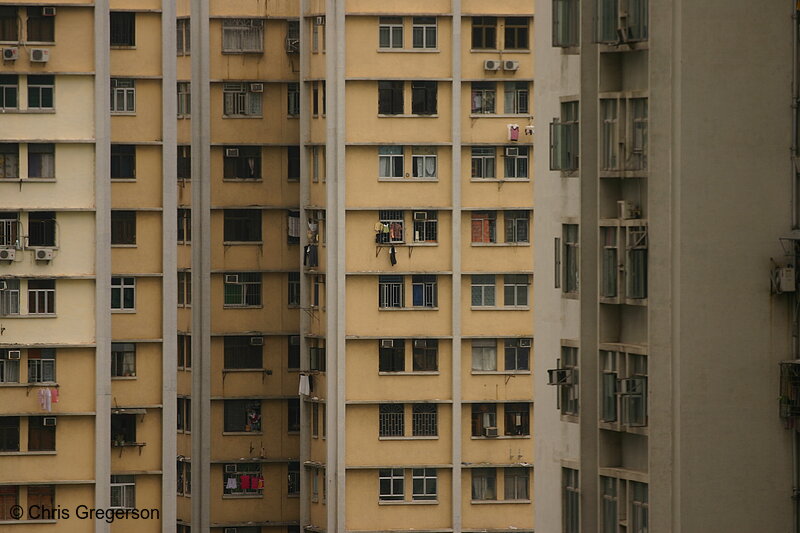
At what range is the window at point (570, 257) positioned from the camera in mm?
26453

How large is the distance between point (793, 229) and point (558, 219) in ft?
10.9

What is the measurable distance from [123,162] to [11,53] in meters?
3.29

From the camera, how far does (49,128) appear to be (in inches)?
1398

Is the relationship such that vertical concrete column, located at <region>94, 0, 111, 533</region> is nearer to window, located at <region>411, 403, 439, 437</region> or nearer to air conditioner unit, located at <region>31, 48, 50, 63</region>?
air conditioner unit, located at <region>31, 48, 50, 63</region>

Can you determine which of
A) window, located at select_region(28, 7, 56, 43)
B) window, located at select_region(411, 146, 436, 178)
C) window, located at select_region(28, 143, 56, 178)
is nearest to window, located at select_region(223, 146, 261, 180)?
window, located at select_region(411, 146, 436, 178)

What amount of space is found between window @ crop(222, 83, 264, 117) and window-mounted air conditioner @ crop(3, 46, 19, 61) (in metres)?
5.51

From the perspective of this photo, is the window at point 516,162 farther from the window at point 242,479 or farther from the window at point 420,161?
the window at point 242,479

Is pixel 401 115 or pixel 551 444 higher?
pixel 401 115

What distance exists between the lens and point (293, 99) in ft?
133

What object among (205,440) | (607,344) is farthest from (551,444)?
(205,440)

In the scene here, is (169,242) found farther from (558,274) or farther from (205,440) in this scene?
(558,274)

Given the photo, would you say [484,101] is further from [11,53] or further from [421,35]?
[11,53]

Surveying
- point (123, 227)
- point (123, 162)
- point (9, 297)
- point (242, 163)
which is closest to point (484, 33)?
point (242, 163)

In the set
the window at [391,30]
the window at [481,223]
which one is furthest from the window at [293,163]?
the window at [481,223]
